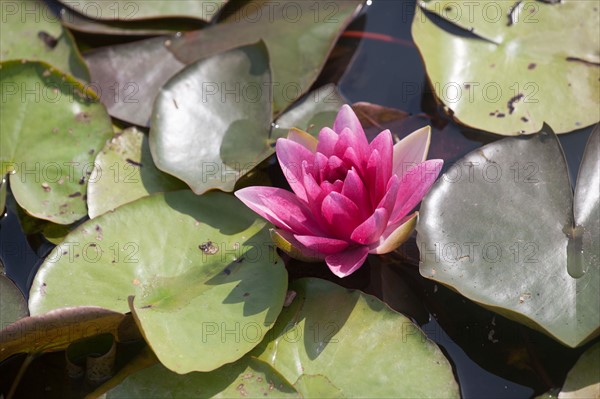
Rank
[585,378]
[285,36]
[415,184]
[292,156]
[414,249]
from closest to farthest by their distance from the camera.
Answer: [585,378] < [415,184] < [292,156] < [414,249] < [285,36]

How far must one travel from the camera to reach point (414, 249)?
2430mm

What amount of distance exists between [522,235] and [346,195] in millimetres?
638

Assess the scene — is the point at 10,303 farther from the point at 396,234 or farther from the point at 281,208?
the point at 396,234

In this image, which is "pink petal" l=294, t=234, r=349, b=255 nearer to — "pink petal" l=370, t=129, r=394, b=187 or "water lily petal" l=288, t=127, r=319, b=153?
"pink petal" l=370, t=129, r=394, b=187

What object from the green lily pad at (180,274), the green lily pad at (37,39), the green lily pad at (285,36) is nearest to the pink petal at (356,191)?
the green lily pad at (180,274)

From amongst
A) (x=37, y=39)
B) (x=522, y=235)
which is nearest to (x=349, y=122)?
(x=522, y=235)

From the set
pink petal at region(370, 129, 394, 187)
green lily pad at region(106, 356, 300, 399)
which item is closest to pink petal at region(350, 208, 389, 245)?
pink petal at region(370, 129, 394, 187)

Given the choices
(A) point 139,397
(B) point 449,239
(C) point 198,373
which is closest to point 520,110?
(B) point 449,239

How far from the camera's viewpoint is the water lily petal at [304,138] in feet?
7.57

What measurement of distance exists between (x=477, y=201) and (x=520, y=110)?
613mm

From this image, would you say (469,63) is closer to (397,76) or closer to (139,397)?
(397,76)

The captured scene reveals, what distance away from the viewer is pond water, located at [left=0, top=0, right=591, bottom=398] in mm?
2176

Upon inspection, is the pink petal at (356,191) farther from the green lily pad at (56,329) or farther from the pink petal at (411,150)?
the green lily pad at (56,329)

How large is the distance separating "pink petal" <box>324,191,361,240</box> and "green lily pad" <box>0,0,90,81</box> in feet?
4.90
